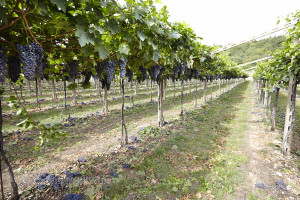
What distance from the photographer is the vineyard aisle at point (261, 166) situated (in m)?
4.34

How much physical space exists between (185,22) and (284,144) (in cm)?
635

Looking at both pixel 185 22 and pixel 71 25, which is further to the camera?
pixel 185 22

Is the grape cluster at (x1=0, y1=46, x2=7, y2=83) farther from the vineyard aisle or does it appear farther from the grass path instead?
the vineyard aisle

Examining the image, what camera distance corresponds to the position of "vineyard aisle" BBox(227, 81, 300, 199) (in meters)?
4.34

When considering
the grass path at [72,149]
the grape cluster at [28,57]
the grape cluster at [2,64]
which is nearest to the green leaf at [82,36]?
the grape cluster at [28,57]

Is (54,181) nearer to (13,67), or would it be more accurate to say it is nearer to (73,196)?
(73,196)

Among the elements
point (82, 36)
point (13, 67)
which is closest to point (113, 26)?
point (82, 36)

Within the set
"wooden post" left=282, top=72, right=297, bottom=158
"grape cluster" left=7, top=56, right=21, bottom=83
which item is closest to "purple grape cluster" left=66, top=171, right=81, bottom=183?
"grape cluster" left=7, top=56, right=21, bottom=83

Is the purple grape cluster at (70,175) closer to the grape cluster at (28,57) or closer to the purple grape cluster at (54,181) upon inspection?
the purple grape cluster at (54,181)

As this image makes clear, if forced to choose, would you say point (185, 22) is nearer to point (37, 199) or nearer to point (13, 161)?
point (37, 199)

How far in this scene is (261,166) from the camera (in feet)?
18.3

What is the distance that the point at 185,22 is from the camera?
518 cm

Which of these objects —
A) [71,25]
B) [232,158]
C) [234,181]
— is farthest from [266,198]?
[71,25]

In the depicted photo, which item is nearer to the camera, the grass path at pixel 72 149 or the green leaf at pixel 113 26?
the green leaf at pixel 113 26
